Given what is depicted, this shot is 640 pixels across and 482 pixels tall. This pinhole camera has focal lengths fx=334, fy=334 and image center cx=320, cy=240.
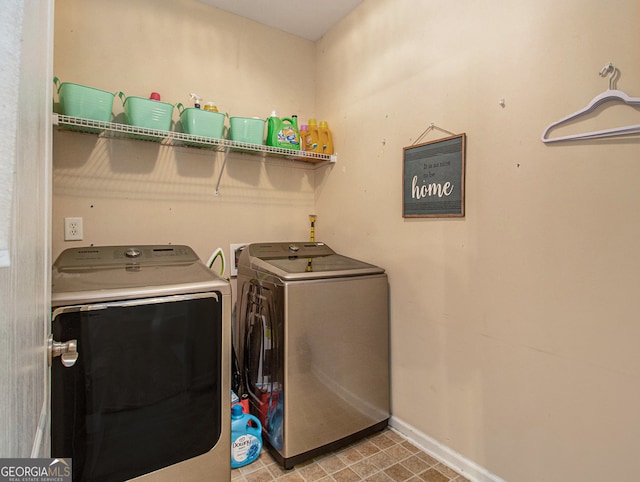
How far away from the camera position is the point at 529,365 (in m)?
1.32

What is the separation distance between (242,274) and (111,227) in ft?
2.47

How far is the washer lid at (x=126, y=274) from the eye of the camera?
1144 millimetres

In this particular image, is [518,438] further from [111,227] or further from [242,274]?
[111,227]

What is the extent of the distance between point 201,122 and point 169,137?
0.20 m

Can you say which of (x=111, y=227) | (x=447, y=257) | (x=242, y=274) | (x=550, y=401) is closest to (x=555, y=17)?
(x=447, y=257)

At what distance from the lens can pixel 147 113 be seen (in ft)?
5.63

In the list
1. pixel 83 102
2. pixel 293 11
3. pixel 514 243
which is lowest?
pixel 514 243

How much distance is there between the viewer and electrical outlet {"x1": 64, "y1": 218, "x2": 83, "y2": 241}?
1.71m

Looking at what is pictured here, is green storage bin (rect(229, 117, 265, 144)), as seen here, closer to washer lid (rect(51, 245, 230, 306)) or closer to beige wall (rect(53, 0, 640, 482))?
beige wall (rect(53, 0, 640, 482))

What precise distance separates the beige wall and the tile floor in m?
0.13

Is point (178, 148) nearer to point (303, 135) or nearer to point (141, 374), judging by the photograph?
point (303, 135)

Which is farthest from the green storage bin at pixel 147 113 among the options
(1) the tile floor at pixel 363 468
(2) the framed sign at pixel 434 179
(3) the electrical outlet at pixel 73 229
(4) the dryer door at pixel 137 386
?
(1) the tile floor at pixel 363 468


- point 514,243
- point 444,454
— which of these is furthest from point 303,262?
point 444,454

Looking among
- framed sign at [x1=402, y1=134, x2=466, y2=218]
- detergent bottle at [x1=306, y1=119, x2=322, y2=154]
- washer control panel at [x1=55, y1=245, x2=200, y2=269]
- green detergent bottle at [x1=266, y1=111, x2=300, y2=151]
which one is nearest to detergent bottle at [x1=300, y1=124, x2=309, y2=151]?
detergent bottle at [x1=306, y1=119, x2=322, y2=154]
